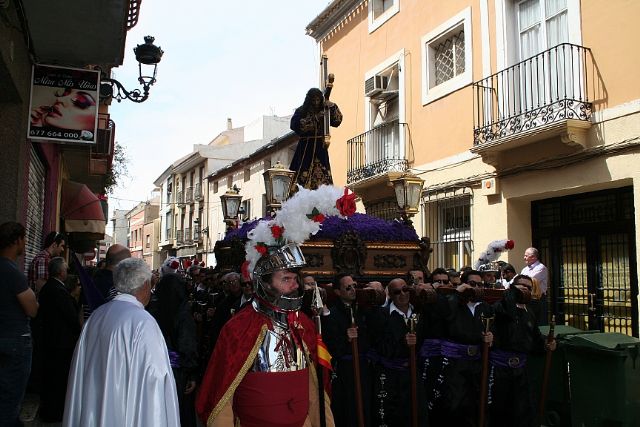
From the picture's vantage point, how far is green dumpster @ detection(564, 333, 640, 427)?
633 cm

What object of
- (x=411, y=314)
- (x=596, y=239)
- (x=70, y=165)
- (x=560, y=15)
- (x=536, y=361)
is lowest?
(x=536, y=361)

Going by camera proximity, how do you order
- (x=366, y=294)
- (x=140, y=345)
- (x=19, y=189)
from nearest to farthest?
(x=140, y=345)
(x=366, y=294)
(x=19, y=189)

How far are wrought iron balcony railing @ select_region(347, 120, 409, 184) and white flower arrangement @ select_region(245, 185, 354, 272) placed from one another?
358 inches

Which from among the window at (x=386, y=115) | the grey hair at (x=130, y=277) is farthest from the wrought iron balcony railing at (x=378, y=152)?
the grey hair at (x=130, y=277)

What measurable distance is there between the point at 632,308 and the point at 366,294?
5.77m

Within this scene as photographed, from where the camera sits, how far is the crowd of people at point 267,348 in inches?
130

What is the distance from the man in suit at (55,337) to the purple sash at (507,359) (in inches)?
181

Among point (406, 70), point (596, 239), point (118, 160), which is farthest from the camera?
point (118, 160)

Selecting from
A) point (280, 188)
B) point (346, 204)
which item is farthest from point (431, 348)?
point (280, 188)

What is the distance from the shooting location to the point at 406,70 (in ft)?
50.0

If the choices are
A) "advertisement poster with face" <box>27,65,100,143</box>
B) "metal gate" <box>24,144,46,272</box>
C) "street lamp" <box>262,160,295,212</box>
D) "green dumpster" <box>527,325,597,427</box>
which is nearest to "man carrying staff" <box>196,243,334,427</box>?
"green dumpster" <box>527,325,597,427</box>

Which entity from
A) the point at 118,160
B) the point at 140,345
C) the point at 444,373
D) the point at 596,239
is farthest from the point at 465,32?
the point at 118,160

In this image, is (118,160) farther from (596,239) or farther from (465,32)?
(596,239)

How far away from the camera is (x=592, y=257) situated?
10.6 m
